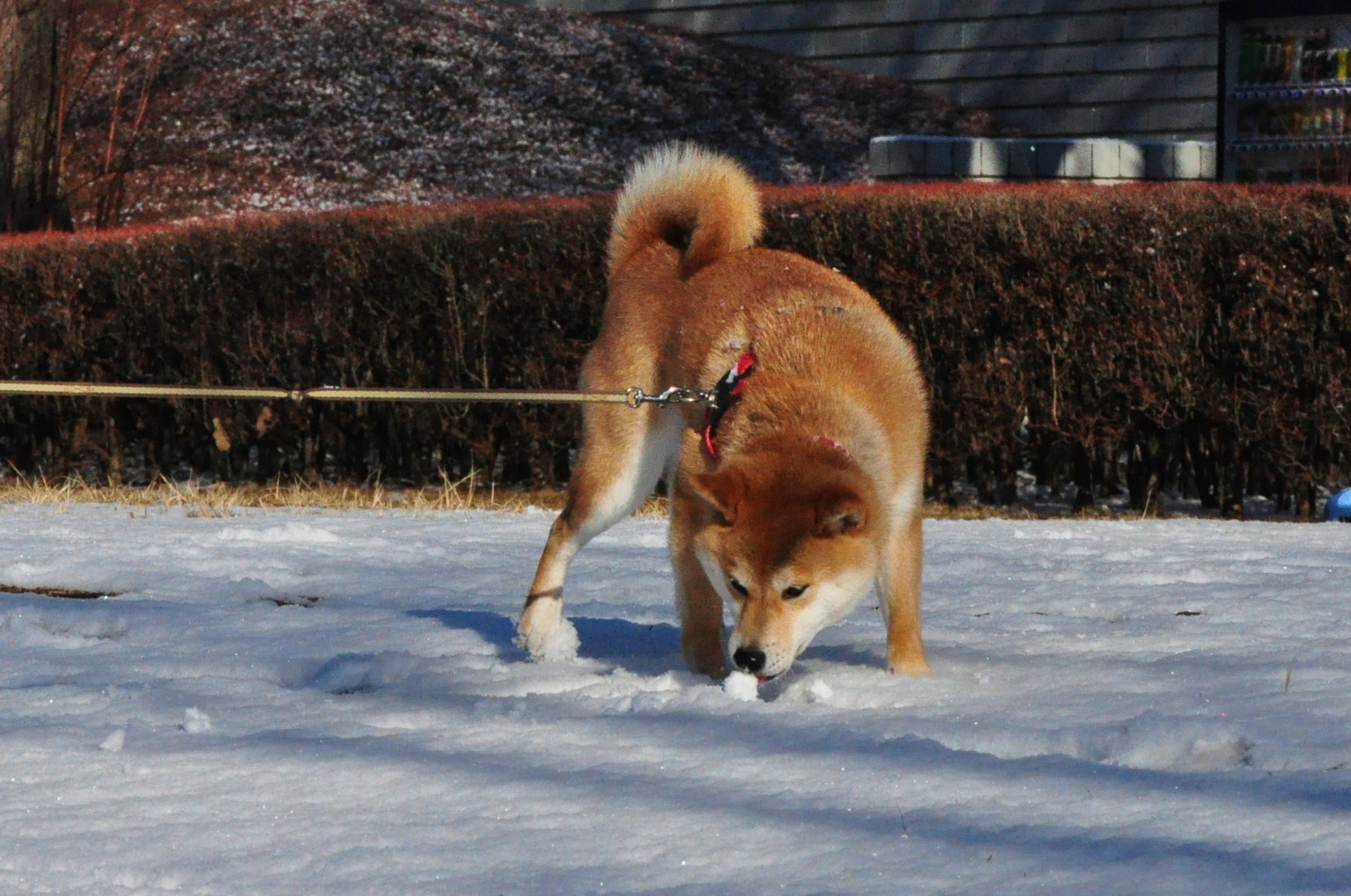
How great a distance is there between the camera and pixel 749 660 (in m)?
3.54

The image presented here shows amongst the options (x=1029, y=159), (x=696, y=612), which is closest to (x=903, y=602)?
(x=696, y=612)

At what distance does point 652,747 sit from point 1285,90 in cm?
1377

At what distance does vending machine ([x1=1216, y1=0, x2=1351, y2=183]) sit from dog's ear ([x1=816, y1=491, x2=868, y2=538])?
11652 mm

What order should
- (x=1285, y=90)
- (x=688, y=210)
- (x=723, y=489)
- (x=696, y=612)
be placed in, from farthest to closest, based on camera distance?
(x=1285, y=90) < (x=688, y=210) < (x=696, y=612) < (x=723, y=489)

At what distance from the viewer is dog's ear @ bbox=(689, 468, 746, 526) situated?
3.67 metres

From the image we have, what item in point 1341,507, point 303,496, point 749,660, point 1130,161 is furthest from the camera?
point 1130,161

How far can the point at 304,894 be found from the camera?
234cm

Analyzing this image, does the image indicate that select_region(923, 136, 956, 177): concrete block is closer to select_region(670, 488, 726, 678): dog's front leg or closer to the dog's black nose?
select_region(670, 488, 726, 678): dog's front leg

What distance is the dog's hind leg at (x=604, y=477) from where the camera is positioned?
14.6 feet

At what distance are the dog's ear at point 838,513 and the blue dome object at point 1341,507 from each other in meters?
4.83

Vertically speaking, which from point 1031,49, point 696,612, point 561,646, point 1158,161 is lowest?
point 561,646

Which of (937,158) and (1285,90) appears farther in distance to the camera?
(1285,90)

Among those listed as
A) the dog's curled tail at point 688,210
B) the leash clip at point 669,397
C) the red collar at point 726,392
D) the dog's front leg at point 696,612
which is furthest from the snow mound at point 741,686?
the dog's curled tail at point 688,210

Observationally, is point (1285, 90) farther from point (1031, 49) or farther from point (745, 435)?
point (745, 435)
